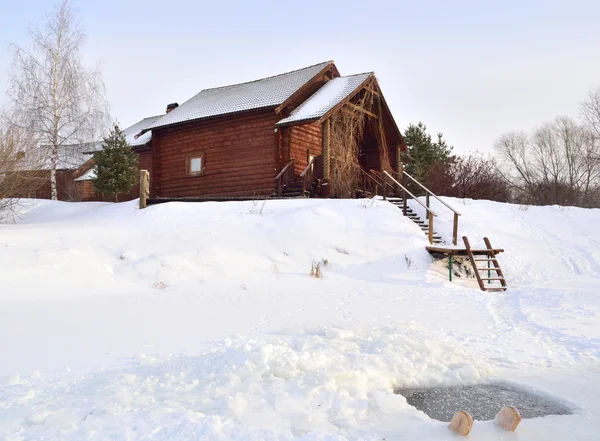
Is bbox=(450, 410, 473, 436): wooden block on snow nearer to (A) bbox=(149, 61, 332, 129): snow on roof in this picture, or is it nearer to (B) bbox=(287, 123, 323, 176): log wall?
(B) bbox=(287, 123, 323, 176): log wall

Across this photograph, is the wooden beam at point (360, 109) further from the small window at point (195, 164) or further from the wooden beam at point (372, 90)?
the small window at point (195, 164)

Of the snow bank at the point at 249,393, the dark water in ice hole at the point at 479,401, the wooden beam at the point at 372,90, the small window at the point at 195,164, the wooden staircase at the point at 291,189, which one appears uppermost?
the wooden beam at the point at 372,90

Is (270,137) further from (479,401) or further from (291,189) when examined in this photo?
(479,401)

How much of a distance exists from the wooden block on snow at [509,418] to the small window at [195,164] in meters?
17.3

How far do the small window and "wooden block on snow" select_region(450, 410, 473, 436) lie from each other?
1723 centimetres

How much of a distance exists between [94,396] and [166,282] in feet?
17.4

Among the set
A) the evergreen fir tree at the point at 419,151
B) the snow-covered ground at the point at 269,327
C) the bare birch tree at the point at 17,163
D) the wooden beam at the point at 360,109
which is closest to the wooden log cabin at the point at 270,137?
the wooden beam at the point at 360,109

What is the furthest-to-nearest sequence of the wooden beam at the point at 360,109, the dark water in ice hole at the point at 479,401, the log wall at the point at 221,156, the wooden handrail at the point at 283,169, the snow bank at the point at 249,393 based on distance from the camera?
the wooden beam at the point at 360,109 → the log wall at the point at 221,156 → the wooden handrail at the point at 283,169 → the dark water in ice hole at the point at 479,401 → the snow bank at the point at 249,393

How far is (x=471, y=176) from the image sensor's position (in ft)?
76.3

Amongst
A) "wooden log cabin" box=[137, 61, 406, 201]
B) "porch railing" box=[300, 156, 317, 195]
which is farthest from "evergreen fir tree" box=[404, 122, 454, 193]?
"porch railing" box=[300, 156, 317, 195]

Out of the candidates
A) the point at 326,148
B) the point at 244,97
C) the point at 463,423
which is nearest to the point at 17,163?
the point at 326,148

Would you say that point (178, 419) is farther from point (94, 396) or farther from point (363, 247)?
point (363, 247)

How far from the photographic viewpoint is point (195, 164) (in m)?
19.5

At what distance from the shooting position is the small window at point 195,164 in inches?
757
